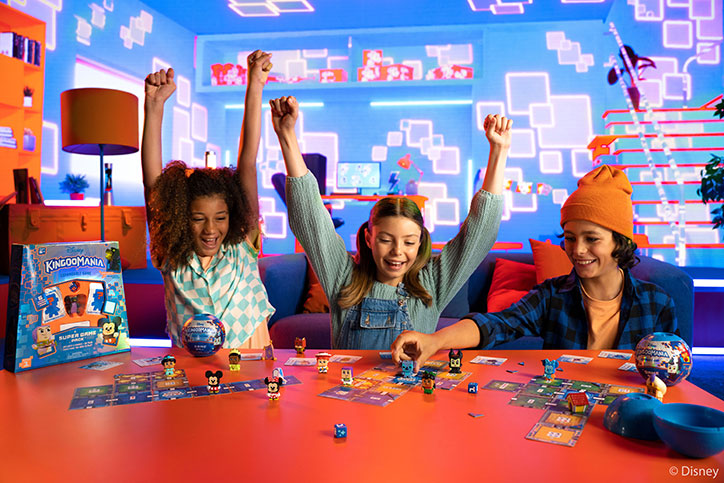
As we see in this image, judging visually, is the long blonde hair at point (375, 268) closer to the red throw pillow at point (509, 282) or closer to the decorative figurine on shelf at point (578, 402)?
the decorative figurine on shelf at point (578, 402)

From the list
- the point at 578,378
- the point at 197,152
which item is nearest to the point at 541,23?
the point at 197,152

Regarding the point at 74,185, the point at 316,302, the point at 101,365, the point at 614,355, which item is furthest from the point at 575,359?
the point at 74,185

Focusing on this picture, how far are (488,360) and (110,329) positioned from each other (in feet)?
2.60

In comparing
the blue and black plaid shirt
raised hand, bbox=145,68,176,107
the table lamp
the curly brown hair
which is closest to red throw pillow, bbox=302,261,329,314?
the table lamp

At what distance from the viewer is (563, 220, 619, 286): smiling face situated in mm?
1418

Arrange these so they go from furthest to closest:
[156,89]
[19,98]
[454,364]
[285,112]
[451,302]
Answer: [19,98] < [451,302] < [156,89] < [285,112] < [454,364]

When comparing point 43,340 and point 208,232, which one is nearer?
point 43,340

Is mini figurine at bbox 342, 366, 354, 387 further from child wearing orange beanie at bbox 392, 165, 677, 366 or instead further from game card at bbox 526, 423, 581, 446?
child wearing orange beanie at bbox 392, 165, 677, 366

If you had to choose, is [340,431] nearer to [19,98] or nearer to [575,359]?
[575,359]

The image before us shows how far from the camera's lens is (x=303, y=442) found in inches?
28.1

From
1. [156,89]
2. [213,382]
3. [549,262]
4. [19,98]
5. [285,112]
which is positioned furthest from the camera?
[19,98]

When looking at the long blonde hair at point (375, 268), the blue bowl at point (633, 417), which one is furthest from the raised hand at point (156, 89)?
the blue bowl at point (633, 417)

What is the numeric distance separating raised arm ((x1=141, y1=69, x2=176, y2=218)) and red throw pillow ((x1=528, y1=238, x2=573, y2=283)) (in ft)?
6.56

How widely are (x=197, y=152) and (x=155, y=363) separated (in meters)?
6.41
